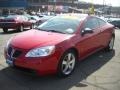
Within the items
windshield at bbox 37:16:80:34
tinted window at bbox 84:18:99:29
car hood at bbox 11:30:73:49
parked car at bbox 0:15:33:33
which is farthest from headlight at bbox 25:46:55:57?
parked car at bbox 0:15:33:33

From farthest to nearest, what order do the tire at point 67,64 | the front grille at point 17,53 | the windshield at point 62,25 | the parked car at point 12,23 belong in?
the parked car at point 12,23 < the windshield at point 62,25 < the tire at point 67,64 < the front grille at point 17,53

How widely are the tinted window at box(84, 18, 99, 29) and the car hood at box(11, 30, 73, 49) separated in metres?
1.12

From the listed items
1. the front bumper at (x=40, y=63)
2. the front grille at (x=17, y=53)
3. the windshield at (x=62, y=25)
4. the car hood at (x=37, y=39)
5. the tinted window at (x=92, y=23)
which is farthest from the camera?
the tinted window at (x=92, y=23)

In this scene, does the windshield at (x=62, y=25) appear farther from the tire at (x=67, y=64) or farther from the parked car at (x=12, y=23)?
the parked car at (x=12, y=23)

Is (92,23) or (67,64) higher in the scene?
(92,23)

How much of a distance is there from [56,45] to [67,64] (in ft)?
2.25

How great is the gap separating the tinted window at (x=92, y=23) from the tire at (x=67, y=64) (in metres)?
1.20

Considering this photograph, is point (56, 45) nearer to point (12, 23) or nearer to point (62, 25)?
point (62, 25)

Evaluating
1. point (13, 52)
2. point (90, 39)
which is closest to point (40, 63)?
point (13, 52)

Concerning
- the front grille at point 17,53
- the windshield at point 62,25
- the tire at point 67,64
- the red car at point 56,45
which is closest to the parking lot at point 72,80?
the tire at point 67,64

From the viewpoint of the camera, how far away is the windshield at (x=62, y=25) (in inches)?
277

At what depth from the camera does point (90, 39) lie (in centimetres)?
748

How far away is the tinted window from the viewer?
24.9 ft

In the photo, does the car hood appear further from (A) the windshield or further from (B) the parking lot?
(B) the parking lot
